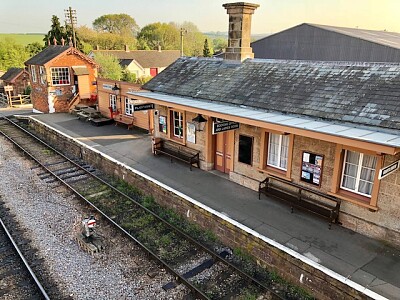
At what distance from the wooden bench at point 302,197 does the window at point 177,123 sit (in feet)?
14.2

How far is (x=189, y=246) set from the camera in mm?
8625

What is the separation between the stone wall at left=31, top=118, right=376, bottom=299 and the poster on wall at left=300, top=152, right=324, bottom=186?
7.62 feet

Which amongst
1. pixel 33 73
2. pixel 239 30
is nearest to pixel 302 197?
pixel 239 30

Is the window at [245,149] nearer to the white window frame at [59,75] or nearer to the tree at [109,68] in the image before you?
the white window frame at [59,75]

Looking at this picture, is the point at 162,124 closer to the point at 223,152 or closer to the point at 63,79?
the point at 223,152

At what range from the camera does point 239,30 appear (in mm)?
12508

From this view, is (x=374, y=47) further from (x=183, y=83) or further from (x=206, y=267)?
(x=206, y=267)

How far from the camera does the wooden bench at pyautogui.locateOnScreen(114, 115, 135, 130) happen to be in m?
18.9

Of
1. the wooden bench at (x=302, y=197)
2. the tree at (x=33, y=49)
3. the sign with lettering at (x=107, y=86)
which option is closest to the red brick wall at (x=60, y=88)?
the sign with lettering at (x=107, y=86)

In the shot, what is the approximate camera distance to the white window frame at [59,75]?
23.6 meters

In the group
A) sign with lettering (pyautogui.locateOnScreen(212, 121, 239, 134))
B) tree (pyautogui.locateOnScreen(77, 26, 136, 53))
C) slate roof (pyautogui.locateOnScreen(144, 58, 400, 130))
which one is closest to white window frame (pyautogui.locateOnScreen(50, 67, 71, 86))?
slate roof (pyautogui.locateOnScreen(144, 58, 400, 130))

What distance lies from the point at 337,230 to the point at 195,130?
594 centimetres

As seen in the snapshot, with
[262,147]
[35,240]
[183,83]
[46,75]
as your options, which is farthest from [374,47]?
[35,240]

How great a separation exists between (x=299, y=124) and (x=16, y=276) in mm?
7515
